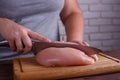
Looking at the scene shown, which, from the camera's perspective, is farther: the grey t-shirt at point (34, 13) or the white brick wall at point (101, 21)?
the white brick wall at point (101, 21)

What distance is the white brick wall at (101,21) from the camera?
1.83 metres

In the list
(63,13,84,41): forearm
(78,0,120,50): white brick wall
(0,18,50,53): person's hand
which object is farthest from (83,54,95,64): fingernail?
(78,0,120,50): white brick wall

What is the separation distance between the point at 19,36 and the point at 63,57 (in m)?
0.14

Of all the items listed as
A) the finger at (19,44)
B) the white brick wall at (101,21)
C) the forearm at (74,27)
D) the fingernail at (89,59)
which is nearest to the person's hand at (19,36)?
the finger at (19,44)

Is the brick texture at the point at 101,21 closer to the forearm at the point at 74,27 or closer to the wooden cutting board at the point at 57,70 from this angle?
the forearm at the point at 74,27

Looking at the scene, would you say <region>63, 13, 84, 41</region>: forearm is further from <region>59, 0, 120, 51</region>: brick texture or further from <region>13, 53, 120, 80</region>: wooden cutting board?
<region>59, 0, 120, 51</region>: brick texture

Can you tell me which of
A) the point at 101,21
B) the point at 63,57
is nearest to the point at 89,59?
the point at 63,57

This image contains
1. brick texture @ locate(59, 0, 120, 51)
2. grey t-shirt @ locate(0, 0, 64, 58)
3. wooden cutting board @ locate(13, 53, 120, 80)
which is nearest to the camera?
wooden cutting board @ locate(13, 53, 120, 80)

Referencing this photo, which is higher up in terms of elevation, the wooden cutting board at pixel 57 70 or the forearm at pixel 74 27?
the forearm at pixel 74 27

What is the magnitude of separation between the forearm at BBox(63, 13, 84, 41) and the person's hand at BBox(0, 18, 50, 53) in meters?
0.24

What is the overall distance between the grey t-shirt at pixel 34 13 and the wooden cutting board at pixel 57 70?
8.8 inches

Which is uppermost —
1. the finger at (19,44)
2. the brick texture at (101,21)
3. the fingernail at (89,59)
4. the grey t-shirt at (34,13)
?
the grey t-shirt at (34,13)

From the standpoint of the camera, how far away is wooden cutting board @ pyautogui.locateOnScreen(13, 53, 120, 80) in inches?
22.0

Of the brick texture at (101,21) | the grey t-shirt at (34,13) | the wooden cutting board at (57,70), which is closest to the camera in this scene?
the wooden cutting board at (57,70)
